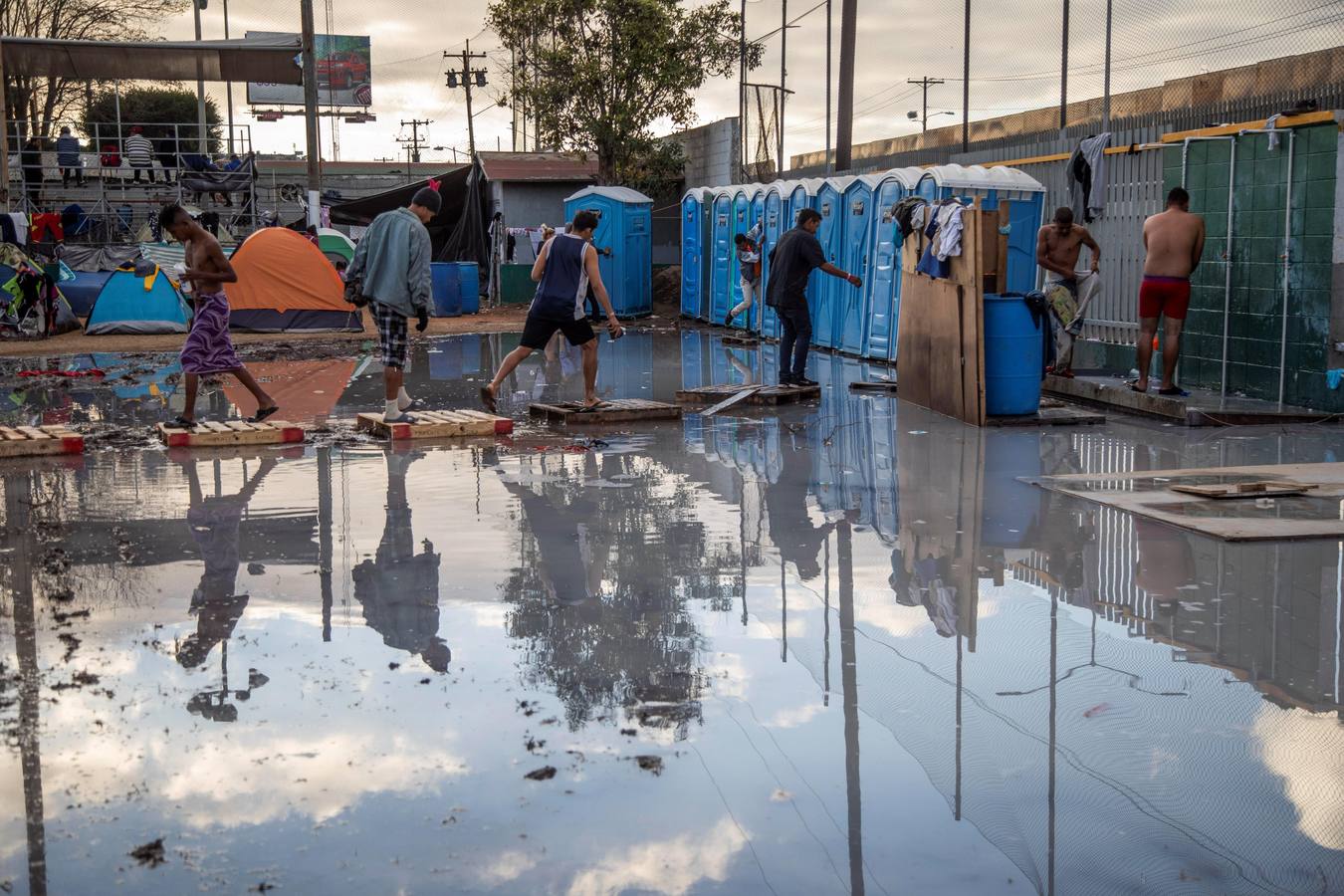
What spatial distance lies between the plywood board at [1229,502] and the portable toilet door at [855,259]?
8208 millimetres

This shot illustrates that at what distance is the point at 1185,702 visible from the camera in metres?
4.51

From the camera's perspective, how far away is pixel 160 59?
94.5 feet

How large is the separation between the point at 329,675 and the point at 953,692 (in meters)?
2.01

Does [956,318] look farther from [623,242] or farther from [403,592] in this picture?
[623,242]

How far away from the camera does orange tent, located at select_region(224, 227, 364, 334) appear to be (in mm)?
22172

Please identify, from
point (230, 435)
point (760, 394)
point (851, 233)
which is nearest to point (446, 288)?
point (851, 233)

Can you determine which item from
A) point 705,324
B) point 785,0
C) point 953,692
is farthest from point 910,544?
point 785,0

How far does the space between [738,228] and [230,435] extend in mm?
13001

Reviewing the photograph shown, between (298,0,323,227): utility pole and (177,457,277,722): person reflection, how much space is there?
64.3 feet

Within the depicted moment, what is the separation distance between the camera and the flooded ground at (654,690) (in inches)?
135

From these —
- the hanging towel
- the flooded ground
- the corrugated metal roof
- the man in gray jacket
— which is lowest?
the flooded ground

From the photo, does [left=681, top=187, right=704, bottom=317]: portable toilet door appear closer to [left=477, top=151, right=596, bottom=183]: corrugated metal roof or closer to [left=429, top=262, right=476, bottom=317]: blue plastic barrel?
[left=429, top=262, right=476, bottom=317]: blue plastic barrel

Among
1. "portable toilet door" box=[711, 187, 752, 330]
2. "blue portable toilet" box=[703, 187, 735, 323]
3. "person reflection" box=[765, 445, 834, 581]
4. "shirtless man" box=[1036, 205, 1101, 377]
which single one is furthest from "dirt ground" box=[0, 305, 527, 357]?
"person reflection" box=[765, 445, 834, 581]

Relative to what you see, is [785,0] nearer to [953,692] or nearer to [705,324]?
[705,324]
